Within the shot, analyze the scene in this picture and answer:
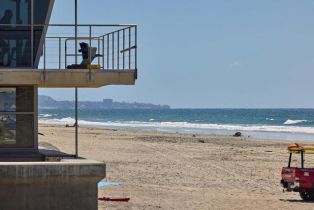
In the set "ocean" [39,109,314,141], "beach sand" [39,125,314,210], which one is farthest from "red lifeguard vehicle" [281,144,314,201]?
"ocean" [39,109,314,141]

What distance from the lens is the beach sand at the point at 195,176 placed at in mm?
22594

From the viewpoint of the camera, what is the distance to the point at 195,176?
30.3m

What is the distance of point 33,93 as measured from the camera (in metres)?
19.8

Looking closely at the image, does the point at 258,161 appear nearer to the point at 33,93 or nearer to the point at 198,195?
the point at 198,195

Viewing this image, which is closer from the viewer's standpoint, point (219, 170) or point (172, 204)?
point (172, 204)

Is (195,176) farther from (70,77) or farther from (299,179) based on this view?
(70,77)

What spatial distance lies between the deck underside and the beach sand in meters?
3.46

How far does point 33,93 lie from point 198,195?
681 cm

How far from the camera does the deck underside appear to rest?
Answer: 17641 millimetres

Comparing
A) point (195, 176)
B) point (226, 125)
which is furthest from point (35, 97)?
point (226, 125)

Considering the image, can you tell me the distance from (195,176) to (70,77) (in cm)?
1314

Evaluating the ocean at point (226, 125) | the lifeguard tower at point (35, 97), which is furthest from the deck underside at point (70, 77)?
the ocean at point (226, 125)

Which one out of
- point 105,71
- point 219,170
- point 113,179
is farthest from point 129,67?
point 219,170

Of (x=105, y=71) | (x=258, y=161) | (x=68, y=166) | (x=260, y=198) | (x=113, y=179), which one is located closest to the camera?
(x=68, y=166)
